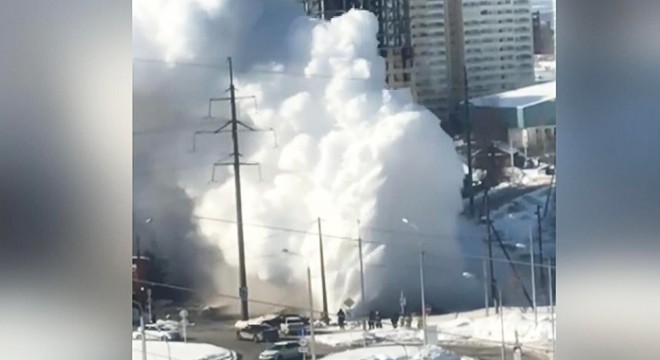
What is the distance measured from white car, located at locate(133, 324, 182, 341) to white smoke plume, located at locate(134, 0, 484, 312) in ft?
0.49

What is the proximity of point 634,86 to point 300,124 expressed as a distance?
731mm

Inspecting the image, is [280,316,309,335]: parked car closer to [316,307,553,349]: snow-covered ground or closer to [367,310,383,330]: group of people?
[316,307,553,349]: snow-covered ground

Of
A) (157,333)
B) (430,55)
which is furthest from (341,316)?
(430,55)

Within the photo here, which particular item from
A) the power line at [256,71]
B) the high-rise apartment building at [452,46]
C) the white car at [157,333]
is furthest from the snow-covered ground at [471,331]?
the power line at [256,71]

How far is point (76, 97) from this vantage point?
167 centimetres

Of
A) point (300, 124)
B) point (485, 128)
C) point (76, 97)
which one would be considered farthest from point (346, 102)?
point (76, 97)

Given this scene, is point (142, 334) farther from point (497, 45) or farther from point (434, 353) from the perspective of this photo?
point (497, 45)

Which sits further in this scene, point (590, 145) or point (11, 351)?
point (590, 145)

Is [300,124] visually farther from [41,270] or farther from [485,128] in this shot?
[41,270]

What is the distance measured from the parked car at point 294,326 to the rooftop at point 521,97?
62 centimetres

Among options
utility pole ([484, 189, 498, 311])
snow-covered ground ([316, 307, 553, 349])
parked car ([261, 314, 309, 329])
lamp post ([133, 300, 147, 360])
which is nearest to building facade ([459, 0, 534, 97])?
utility pole ([484, 189, 498, 311])

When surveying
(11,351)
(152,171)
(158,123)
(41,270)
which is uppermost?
(158,123)

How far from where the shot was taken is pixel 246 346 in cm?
174

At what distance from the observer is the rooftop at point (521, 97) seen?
5.73 feet
